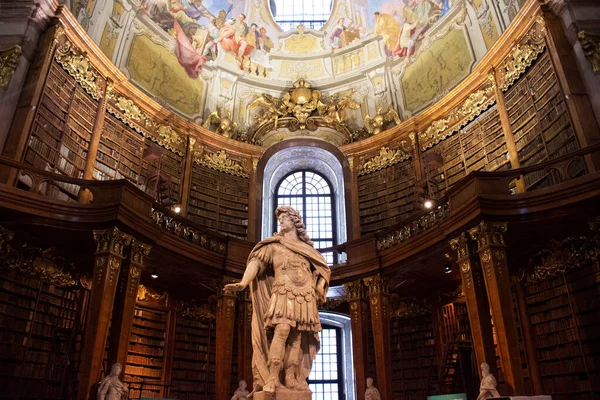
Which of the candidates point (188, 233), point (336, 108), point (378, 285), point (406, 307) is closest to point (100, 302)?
point (188, 233)

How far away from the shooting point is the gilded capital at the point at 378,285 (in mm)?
9781

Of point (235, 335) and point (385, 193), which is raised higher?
point (385, 193)

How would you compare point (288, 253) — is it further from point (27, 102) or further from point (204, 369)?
point (204, 369)

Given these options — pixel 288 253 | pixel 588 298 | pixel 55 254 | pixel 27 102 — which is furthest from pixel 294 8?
pixel 288 253

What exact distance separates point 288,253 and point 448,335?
22.4ft

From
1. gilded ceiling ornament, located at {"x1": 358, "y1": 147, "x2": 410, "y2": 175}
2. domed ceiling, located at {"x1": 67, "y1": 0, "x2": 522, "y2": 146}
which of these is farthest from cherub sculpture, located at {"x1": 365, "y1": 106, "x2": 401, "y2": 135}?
gilded ceiling ornament, located at {"x1": 358, "y1": 147, "x2": 410, "y2": 175}

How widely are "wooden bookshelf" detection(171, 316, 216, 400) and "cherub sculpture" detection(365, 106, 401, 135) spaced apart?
21.1 feet

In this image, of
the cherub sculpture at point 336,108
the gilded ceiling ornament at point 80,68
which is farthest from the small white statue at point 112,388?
the cherub sculpture at point 336,108

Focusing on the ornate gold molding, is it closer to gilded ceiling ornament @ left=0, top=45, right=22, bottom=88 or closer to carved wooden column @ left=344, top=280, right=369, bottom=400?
carved wooden column @ left=344, top=280, right=369, bottom=400

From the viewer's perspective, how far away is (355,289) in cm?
1021

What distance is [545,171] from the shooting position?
322 inches

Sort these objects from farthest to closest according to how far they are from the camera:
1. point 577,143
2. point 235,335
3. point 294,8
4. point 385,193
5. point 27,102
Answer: point 294,8 → point 385,193 → point 235,335 → point 27,102 → point 577,143

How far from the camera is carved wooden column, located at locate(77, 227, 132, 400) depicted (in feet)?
21.9

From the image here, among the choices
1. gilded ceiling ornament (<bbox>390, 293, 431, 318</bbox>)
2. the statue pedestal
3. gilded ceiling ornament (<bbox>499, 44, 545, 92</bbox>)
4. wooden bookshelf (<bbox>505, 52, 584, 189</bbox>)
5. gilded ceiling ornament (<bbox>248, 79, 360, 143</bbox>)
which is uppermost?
gilded ceiling ornament (<bbox>248, 79, 360, 143</bbox>)
